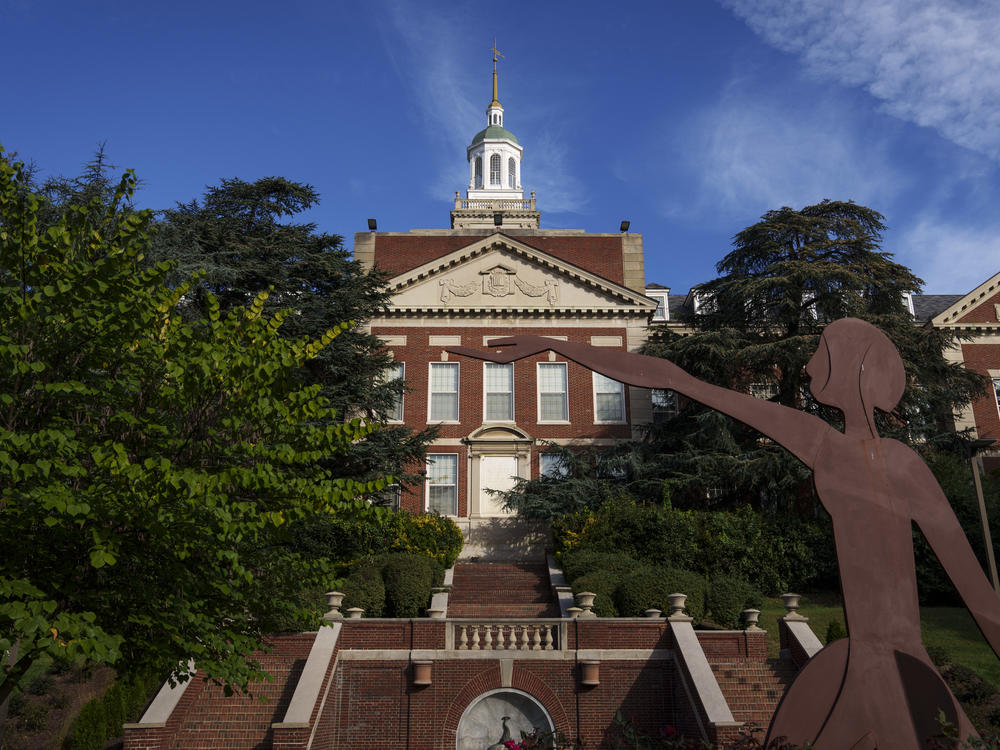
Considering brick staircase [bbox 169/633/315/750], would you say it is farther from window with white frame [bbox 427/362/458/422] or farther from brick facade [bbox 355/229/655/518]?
window with white frame [bbox 427/362/458/422]

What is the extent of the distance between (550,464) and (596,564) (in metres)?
9.07

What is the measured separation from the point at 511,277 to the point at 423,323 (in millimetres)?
3750

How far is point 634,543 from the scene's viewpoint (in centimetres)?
2328

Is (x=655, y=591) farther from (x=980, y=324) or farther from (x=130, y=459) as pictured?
(x=980, y=324)

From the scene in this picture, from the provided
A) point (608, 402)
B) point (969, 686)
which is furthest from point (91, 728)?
point (608, 402)

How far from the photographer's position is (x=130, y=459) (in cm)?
1007

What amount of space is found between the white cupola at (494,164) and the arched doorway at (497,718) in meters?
51.0

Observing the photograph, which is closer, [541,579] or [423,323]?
[541,579]

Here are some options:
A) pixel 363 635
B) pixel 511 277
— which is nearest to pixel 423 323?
pixel 511 277

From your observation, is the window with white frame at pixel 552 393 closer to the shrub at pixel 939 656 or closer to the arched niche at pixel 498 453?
the arched niche at pixel 498 453

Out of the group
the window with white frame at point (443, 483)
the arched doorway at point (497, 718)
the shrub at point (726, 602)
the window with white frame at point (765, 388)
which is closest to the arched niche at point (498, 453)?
the window with white frame at point (443, 483)

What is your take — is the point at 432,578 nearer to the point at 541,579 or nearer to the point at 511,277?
the point at 541,579

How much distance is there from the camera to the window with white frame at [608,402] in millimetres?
30750

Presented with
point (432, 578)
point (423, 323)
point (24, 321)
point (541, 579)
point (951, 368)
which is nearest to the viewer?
point (24, 321)
